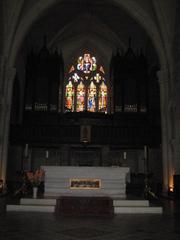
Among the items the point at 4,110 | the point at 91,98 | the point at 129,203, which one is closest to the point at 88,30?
the point at 91,98

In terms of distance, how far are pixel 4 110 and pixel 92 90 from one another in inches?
401

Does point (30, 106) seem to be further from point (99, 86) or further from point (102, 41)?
point (102, 41)

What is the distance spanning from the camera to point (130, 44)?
2330 centimetres

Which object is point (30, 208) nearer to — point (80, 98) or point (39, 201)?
point (39, 201)

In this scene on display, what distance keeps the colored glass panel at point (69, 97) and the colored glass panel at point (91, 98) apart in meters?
1.36

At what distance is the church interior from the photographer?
54.0 feet

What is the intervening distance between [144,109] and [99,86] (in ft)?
18.7

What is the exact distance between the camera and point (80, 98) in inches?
974

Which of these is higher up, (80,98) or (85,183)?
(80,98)

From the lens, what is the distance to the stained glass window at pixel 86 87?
2455 cm

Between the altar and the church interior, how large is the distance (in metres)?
3.66

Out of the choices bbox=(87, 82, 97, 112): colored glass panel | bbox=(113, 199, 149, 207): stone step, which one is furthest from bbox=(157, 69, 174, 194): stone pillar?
bbox=(87, 82, 97, 112): colored glass panel

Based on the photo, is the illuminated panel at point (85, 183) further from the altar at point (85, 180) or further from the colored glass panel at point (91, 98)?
the colored glass panel at point (91, 98)

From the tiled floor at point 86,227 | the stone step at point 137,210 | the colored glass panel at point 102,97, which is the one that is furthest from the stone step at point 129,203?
the colored glass panel at point 102,97
